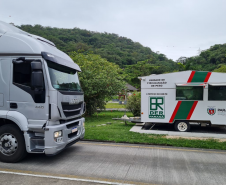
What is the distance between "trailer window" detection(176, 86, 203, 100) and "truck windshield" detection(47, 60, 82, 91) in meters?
5.83

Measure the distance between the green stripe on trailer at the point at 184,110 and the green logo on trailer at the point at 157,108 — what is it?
2.47ft

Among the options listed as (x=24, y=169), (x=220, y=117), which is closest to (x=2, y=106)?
(x=24, y=169)

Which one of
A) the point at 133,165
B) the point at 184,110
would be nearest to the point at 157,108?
the point at 184,110

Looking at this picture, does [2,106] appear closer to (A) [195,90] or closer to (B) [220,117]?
(A) [195,90]

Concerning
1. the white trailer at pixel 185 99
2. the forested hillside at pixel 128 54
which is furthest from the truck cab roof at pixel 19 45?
the forested hillside at pixel 128 54

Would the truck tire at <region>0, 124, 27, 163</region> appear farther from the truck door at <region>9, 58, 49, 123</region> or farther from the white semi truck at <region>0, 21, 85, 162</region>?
the truck door at <region>9, 58, 49, 123</region>

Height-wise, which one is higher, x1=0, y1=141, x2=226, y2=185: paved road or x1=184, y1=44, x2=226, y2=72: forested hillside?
x1=184, y1=44, x2=226, y2=72: forested hillside

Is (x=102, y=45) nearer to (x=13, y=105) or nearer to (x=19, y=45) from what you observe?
(x=19, y=45)

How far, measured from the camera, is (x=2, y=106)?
548 cm

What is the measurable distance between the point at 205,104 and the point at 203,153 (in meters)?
3.85

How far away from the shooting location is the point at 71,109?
5836 millimetres

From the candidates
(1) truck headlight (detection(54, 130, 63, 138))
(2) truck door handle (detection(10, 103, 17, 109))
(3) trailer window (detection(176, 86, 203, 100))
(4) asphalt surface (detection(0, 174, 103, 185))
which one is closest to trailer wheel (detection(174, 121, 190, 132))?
(3) trailer window (detection(176, 86, 203, 100))

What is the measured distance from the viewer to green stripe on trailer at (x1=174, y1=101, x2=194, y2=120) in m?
10.2

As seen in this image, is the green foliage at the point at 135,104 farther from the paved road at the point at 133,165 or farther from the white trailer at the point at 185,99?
the paved road at the point at 133,165
